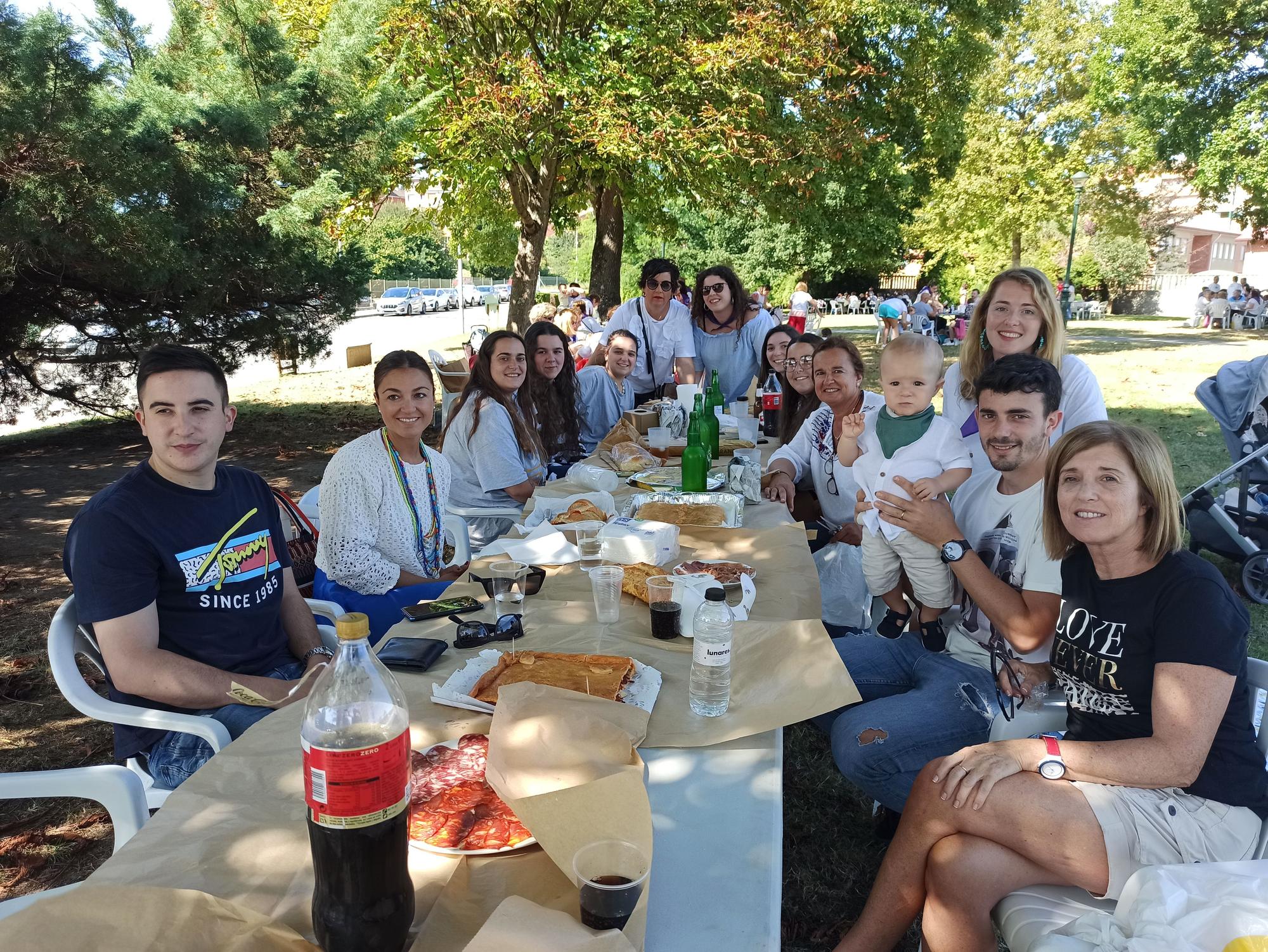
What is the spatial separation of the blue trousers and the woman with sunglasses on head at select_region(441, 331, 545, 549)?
1.04m

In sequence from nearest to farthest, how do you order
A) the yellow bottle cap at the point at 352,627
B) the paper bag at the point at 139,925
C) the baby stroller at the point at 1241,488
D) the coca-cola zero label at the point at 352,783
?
the paper bag at the point at 139,925 → the coca-cola zero label at the point at 352,783 → the yellow bottle cap at the point at 352,627 → the baby stroller at the point at 1241,488

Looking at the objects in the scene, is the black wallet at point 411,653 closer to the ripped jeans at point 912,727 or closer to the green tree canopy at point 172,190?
the ripped jeans at point 912,727

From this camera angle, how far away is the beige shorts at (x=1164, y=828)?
74.2 inches

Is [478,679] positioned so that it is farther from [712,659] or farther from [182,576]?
[182,576]

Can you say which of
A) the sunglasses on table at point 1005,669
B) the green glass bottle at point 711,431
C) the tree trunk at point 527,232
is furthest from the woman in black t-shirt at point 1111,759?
the tree trunk at point 527,232

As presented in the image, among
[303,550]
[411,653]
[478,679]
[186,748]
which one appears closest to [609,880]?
[478,679]

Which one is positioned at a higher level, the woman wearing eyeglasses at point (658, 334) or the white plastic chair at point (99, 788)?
the woman wearing eyeglasses at point (658, 334)

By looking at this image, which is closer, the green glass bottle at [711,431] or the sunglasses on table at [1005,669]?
the sunglasses on table at [1005,669]

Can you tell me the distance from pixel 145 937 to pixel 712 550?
2.34 metres

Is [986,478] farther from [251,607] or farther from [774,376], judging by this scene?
[774,376]

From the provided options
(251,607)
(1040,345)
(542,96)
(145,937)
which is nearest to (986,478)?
(1040,345)

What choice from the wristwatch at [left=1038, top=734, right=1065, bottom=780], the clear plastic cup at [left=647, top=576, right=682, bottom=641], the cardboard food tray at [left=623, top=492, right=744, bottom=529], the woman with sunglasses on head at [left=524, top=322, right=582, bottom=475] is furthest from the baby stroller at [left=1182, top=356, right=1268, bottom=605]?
A: the clear plastic cup at [left=647, top=576, right=682, bottom=641]

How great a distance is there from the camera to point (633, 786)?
1.33 metres

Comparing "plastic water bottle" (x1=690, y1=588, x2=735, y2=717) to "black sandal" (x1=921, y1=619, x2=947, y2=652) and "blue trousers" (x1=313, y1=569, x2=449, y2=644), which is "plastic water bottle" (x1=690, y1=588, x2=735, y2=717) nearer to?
"black sandal" (x1=921, y1=619, x2=947, y2=652)
